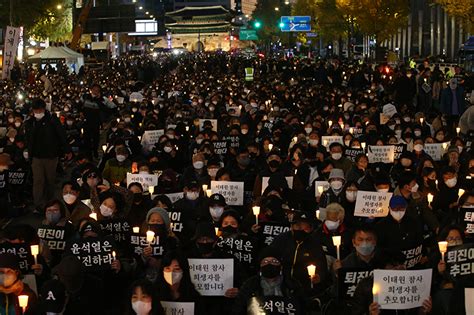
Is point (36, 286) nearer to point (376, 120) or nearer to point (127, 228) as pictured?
point (127, 228)

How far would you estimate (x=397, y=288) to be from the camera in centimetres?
857

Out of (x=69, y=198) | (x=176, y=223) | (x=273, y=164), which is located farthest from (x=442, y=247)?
(x=273, y=164)

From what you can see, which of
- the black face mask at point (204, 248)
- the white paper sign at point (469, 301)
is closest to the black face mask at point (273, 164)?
the black face mask at point (204, 248)

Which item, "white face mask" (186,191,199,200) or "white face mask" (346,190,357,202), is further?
"white face mask" (186,191,199,200)

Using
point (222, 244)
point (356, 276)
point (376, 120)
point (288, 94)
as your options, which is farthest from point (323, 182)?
point (288, 94)

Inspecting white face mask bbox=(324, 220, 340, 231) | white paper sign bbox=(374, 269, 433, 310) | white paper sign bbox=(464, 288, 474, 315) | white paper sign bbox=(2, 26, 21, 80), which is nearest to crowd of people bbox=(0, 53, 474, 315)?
white face mask bbox=(324, 220, 340, 231)

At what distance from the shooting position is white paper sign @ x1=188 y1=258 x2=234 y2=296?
9438mm

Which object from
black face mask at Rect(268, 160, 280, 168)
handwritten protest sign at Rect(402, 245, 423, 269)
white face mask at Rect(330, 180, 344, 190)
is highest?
black face mask at Rect(268, 160, 280, 168)

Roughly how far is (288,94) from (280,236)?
75.0 ft

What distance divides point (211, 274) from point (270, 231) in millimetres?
2216

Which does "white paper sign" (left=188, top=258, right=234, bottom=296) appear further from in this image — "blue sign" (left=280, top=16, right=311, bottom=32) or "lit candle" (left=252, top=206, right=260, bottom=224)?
"blue sign" (left=280, top=16, right=311, bottom=32)

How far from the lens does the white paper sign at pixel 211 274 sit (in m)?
9.44

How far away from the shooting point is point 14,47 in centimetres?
3222

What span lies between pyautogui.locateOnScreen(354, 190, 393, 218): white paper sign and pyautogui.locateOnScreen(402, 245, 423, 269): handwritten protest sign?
212 cm
